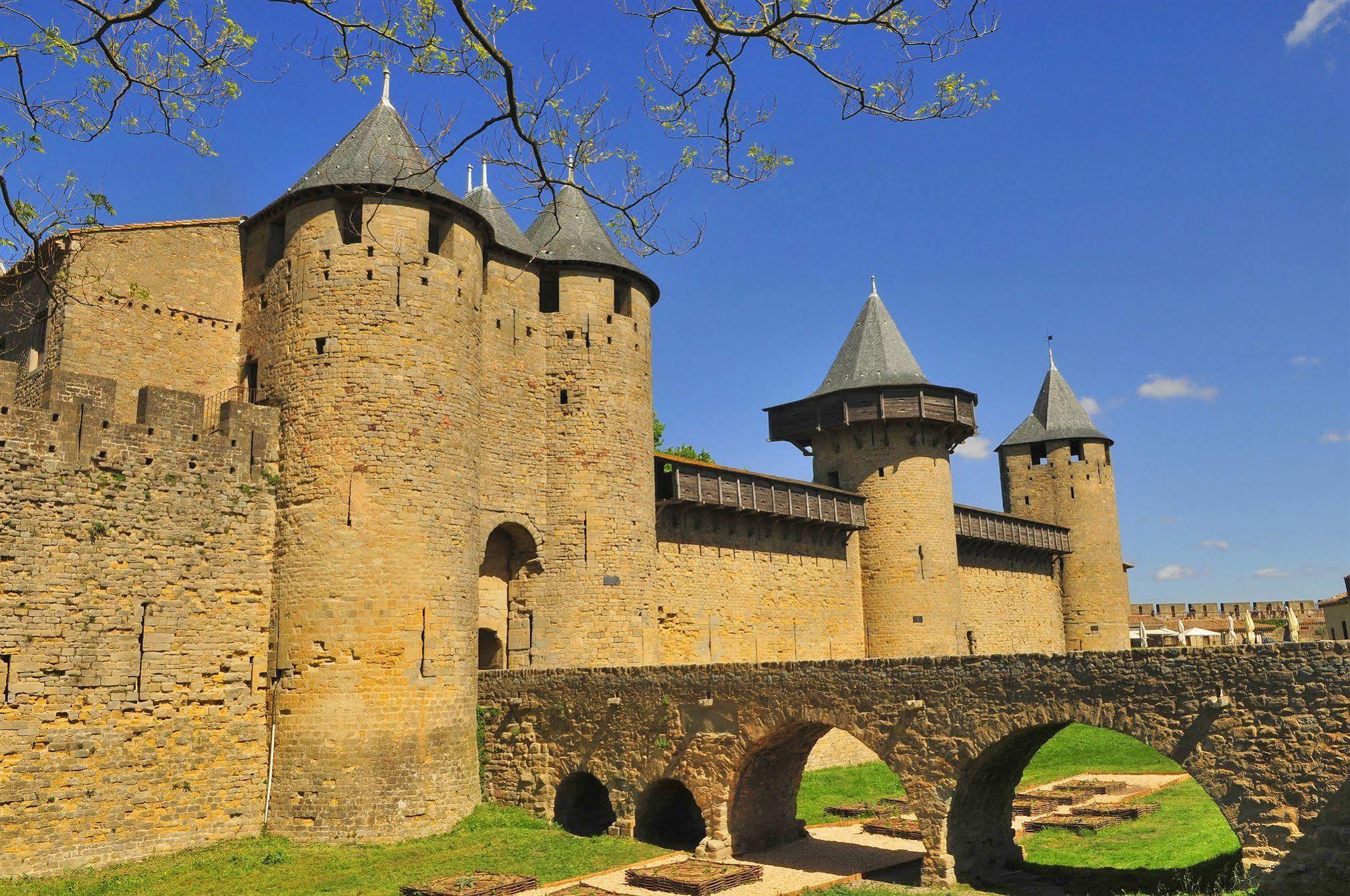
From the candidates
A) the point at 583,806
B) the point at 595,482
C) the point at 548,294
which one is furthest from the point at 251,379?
the point at 583,806

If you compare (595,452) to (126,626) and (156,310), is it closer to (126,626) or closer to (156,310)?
(156,310)

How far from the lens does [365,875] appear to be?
1494 centimetres

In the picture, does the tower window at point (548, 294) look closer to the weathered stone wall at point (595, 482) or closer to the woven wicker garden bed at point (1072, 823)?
the weathered stone wall at point (595, 482)

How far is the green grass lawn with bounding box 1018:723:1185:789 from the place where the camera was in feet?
87.3

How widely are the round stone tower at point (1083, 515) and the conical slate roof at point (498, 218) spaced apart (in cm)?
2362

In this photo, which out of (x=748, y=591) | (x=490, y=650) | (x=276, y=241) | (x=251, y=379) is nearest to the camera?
(x=251, y=379)

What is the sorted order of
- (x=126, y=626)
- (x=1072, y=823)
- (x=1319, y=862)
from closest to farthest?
1. (x=1319, y=862)
2. (x=126, y=626)
3. (x=1072, y=823)

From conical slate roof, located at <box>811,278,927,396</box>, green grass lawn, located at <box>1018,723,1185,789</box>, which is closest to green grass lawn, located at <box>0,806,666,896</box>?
green grass lawn, located at <box>1018,723,1185,789</box>

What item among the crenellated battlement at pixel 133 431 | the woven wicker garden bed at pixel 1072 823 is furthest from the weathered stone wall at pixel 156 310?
the woven wicker garden bed at pixel 1072 823

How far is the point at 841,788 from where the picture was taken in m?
24.0

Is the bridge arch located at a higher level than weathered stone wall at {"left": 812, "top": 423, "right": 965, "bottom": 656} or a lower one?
lower

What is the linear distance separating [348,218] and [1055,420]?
97.7ft

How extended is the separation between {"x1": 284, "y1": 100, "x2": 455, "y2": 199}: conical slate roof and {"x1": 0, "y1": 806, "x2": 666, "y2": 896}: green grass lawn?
11103 millimetres

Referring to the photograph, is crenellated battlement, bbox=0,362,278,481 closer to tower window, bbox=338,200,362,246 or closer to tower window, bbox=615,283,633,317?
tower window, bbox=338,200,362,246
